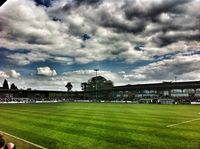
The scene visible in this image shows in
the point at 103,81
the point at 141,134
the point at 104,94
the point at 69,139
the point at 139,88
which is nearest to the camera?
the point at 69,139

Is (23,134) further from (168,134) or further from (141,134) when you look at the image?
(168,134)

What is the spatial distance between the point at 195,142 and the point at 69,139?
→ 6944 mm

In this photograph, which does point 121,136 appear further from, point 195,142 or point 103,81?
point 103,81

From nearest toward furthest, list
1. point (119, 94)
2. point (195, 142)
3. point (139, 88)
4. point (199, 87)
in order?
point (195, 142) < point (199, 87) < point (139, 88) < point (119, 94)

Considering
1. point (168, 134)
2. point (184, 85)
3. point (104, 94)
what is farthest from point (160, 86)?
point (168, 134)

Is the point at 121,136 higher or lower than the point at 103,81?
lower

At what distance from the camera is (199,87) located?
2677 inches

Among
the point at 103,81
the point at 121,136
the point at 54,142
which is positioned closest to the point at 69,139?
the point at 54,142

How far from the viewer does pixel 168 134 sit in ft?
47.1

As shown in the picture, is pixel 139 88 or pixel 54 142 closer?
pixel 54 142

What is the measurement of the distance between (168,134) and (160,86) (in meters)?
64.1

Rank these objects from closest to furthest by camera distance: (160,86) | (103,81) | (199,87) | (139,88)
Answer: (199,87), (160,86), (139,88), (103,81)

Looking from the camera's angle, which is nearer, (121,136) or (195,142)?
(195,142)

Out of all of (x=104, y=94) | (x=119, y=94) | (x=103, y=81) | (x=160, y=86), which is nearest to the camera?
(x=160, y=86)
